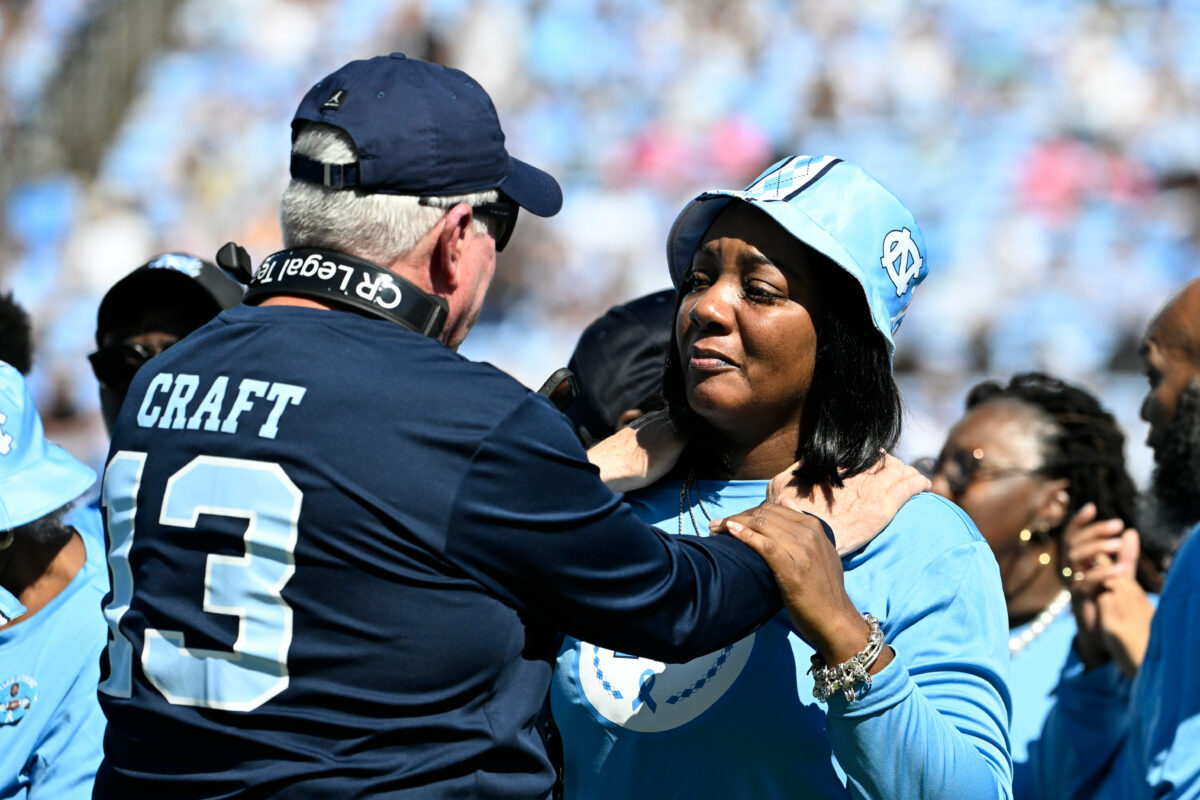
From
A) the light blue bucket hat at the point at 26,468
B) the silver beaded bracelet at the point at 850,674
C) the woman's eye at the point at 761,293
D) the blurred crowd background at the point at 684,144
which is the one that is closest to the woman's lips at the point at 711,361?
the woman's eye at the point at 761,293

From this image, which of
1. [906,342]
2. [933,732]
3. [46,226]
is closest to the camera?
[933,732]

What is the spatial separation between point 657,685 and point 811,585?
0.45m

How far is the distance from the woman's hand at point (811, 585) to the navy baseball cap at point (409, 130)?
0.60 meters

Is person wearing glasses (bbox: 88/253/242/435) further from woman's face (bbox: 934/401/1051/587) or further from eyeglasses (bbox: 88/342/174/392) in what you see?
woman's face (bbox: 934/401/1051/587)

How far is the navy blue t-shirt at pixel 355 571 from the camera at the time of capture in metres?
1.77

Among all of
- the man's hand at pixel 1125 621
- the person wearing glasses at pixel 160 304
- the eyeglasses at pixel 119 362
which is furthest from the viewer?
the person wearing glasses at pixel 160 304

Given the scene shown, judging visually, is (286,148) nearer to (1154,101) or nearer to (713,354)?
(1154,101)

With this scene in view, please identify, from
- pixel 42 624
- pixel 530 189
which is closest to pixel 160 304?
pixel 42 624

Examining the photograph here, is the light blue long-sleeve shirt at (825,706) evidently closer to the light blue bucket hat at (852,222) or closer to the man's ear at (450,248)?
the light blue bucket hat at (852,222)

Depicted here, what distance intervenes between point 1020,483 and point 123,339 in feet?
9.16

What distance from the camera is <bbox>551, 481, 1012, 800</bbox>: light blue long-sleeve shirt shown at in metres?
2.06

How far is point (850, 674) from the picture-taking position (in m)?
2.00

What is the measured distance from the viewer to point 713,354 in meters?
2.40

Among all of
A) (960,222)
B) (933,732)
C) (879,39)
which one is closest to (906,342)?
(960,222)
